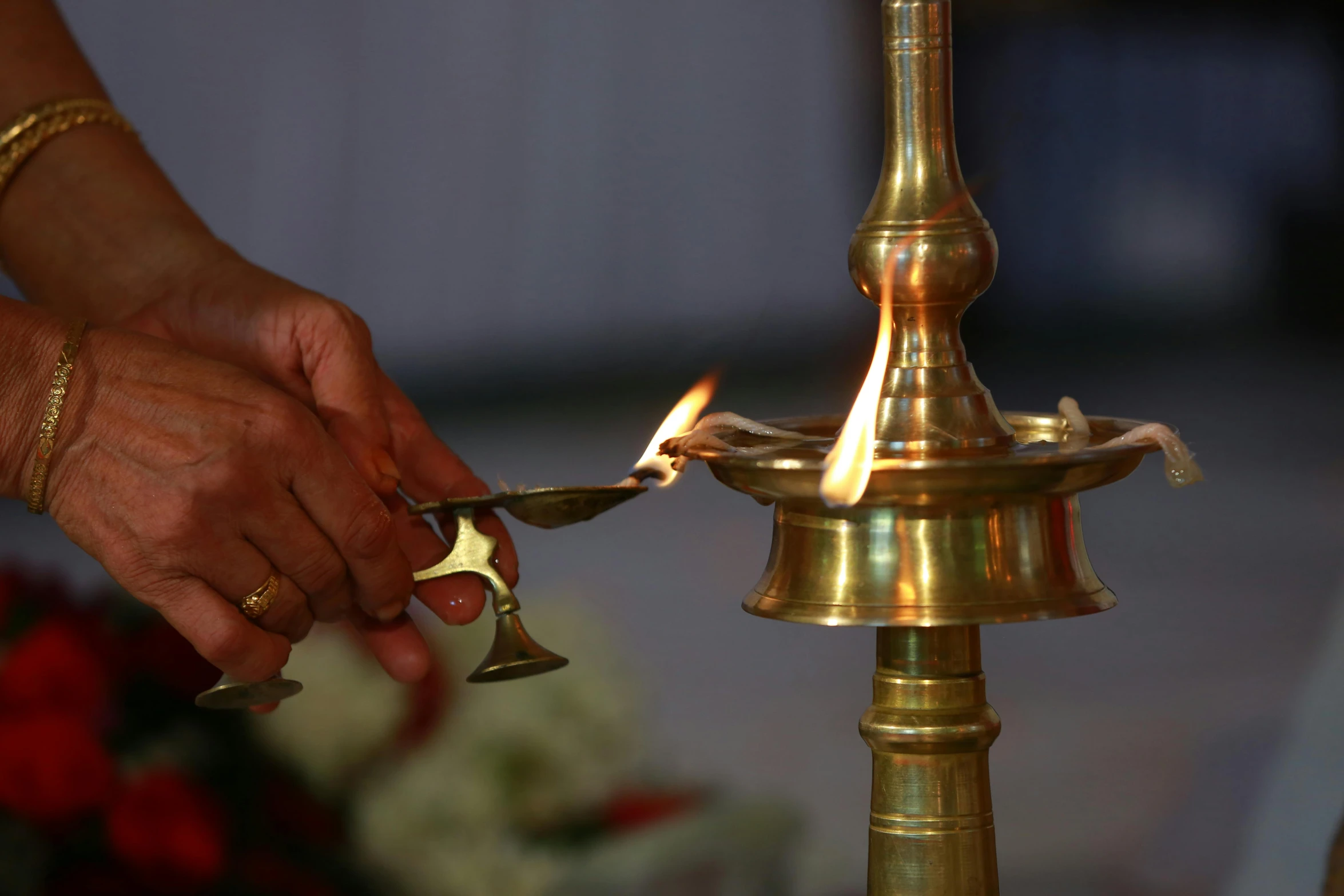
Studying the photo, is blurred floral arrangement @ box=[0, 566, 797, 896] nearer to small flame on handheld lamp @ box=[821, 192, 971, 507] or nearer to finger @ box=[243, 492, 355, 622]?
finger @ box=[243, 492, 355, 622]

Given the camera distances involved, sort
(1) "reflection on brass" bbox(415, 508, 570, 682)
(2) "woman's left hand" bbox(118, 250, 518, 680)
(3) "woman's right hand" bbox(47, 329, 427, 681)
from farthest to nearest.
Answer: (2) "woman's left hand" bbox(118, 250, 518, 680) → (3) "woman's right hand" bbox(47, 329, 427, 681) → (1) "reflection on brass" bbox(415, 508, 570, 682)

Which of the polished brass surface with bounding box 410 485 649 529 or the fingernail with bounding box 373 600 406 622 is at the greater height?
the polished brass surface with bounding box 410 485 649 529

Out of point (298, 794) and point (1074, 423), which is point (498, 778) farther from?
point (1074, 423)

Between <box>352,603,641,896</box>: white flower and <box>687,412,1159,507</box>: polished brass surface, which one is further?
<box>352,603,641,896</box>: white flower

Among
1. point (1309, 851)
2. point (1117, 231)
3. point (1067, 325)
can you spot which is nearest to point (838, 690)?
point (1309, 851)

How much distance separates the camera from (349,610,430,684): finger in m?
0.90

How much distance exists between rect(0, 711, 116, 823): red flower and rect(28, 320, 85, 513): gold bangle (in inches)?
11.8

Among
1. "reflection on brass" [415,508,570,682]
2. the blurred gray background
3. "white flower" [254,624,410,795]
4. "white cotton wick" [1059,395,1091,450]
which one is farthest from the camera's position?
the blurred gray background

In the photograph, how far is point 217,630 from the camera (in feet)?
2.65

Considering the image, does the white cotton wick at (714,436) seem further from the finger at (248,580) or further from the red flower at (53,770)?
the red flower at (53,770)

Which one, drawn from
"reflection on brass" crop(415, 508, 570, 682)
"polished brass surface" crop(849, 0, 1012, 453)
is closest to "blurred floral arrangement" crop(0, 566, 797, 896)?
"reflection on brass" crop(415, 508, 570, 682)

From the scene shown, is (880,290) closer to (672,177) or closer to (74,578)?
(74,578)

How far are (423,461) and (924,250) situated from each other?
526 millimetres

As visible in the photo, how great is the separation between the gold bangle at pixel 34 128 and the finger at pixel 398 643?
47 cm
